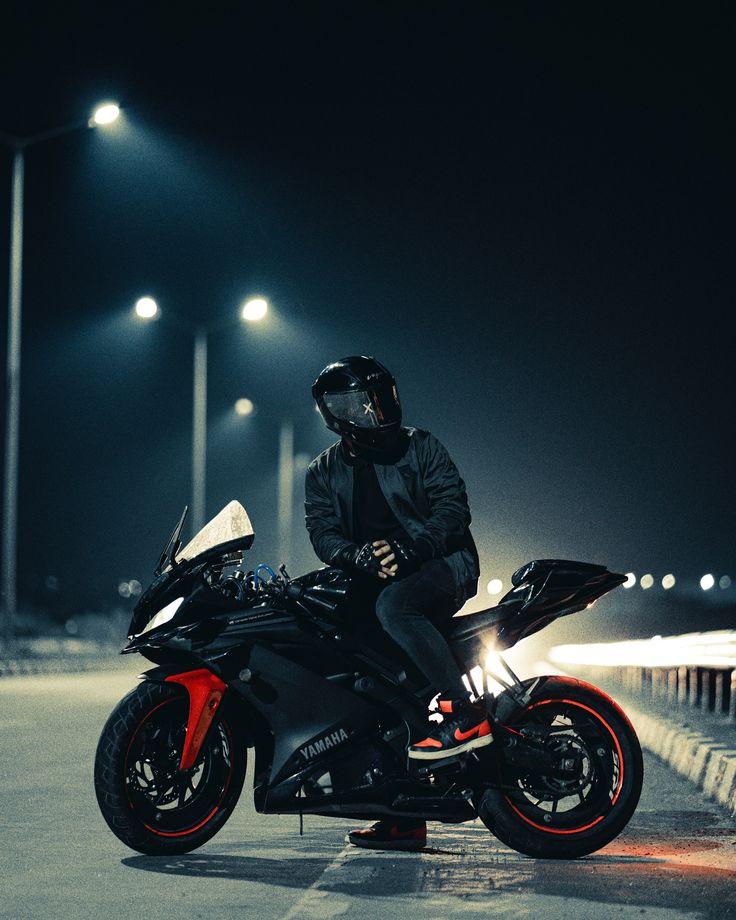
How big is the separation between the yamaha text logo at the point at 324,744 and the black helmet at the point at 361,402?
1.20 metres

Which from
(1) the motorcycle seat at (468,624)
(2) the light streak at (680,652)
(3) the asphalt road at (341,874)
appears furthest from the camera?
(2) the light streak at (680,652)

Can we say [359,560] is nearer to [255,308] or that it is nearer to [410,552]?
[410,552]

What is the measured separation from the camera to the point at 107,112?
2727 centimetres

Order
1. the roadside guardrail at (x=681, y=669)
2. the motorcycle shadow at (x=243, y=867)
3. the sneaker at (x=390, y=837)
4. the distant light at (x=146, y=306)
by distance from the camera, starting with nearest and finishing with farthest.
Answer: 1. the motorcycle shadow at (x=243, y=867)
2. the sneaker at (x=390, y=837)
3. the roadside guardrail at (x=681, y=669)
4. the distant light at (x=146, y=306)

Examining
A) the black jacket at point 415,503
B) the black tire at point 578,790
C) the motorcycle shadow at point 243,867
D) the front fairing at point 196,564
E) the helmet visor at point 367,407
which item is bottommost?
the motorcycle shadow at point 243,867

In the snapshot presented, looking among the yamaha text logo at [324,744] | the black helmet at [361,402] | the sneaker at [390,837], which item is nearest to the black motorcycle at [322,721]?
the yamaha text logo at [324,744]

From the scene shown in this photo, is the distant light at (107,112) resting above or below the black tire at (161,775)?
above

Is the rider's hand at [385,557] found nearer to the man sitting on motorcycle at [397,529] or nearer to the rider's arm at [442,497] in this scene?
the man sitting on motorcycle at [397,529]

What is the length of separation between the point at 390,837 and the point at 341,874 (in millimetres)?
559

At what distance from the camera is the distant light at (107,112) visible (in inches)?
1071

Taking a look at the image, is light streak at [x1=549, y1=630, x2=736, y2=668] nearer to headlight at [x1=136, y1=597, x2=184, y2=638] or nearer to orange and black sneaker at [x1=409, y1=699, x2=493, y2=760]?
orange and black sneaker at [x1=409, y1=699, x2=493, y2=760]

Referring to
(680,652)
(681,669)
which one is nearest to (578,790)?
(680,652)

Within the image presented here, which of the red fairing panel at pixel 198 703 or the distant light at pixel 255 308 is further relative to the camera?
the distant light at pixel 255 308

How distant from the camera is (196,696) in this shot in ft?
23.1
